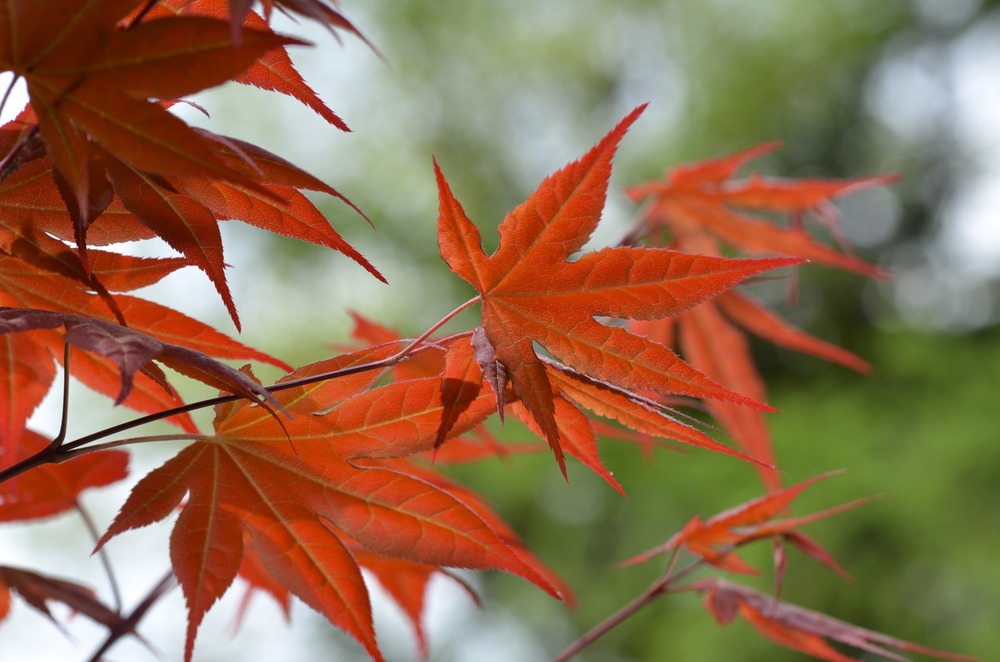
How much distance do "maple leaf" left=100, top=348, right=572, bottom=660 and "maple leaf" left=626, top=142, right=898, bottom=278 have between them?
0.44 metres

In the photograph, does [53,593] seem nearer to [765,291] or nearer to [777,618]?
[777,618]

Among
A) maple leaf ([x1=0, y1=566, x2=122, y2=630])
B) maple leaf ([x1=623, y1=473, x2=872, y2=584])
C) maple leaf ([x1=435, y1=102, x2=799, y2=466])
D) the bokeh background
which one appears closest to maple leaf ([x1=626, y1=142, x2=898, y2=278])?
maple leaf ([x1=623, y1=473, x2=872, y2=584])

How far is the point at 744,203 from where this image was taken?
0.79 m

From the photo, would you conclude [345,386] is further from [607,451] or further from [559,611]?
[559,611]

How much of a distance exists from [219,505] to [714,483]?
136 inches

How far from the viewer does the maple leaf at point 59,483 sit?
0.59 m

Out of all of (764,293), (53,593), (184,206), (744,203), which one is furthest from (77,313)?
(764,293)

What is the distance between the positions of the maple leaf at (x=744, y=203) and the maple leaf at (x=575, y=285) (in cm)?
39

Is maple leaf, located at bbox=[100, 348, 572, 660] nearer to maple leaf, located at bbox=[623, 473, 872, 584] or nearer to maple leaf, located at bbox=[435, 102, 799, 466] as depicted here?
maple leaf, located at bbox=[435, 102, 799, 466]

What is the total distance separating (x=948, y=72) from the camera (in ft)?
17.9

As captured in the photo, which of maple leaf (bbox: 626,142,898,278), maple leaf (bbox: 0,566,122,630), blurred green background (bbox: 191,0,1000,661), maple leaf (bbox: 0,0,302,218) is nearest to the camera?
maple leaf (bbox: 0,0,302,218)

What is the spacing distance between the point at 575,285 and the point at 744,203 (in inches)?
18.4

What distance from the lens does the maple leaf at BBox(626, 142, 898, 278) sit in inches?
29.5

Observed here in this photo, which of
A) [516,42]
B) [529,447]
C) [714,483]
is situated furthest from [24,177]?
[516,42]
